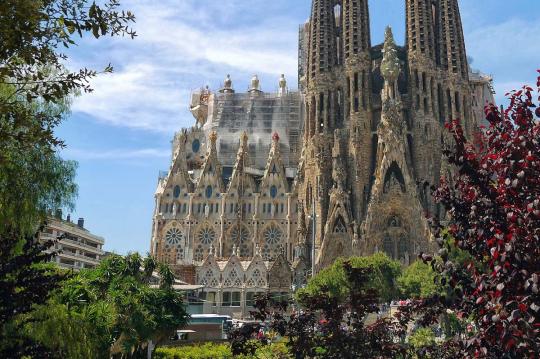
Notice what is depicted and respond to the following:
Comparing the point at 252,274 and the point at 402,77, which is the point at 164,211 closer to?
the point at 252,274

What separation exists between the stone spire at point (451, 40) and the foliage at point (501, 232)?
2208 inches

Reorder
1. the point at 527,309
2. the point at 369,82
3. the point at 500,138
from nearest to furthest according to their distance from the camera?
the point at 527,309, the point at 500,138, the point at 369,82

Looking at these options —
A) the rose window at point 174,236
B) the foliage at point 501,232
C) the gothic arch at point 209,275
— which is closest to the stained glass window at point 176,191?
the rose window at point 174,236

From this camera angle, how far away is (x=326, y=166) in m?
58.8

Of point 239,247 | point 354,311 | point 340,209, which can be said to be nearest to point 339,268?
point 340,209

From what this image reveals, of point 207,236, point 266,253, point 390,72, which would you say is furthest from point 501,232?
point 207,236

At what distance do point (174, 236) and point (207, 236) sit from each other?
408 centimetres

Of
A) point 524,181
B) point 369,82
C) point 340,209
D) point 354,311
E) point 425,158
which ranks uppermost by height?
point 369,82

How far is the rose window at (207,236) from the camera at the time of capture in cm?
6431

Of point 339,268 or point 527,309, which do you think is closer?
point 527,309

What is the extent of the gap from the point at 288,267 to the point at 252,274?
385 cm

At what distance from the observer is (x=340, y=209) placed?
5478 centimetres

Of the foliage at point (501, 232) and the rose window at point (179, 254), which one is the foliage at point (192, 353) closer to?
the foliage at point (501, 232)

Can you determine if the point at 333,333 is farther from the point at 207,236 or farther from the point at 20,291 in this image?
the point at 207,236
